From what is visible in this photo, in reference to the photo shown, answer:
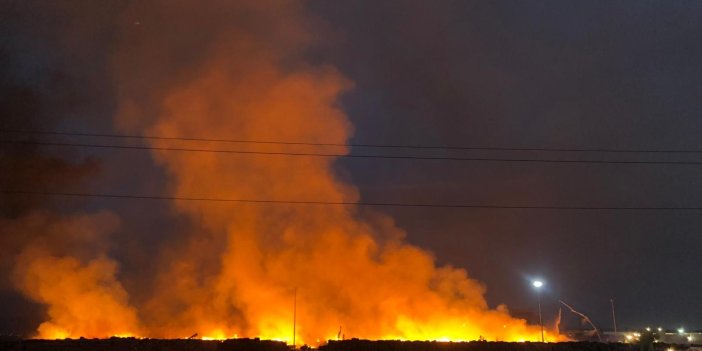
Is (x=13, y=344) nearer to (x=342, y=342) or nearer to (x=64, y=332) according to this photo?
(x=64, y=332)

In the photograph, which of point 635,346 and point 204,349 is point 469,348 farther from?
point 204,349

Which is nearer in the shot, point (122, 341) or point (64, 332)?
point (122, 341)

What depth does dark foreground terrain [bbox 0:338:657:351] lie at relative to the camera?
53.6m

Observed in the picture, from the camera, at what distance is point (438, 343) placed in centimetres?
5553

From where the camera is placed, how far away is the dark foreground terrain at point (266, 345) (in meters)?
53.6

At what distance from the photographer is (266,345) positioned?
5609 centimetres

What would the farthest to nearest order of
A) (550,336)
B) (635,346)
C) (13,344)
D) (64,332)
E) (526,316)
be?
(526,316) → (550,336) → (64,332) → (635,346) → (13,344)

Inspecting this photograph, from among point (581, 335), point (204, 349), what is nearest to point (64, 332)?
point (204, 349)

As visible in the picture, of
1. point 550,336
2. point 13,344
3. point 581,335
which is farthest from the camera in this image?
point 581,335

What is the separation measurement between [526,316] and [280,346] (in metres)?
64.1

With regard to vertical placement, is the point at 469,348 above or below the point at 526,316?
below

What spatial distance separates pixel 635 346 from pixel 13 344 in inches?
2268

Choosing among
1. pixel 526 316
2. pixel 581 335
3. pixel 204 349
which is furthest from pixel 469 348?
pixel 526 316

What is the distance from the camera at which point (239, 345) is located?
55969 mm
